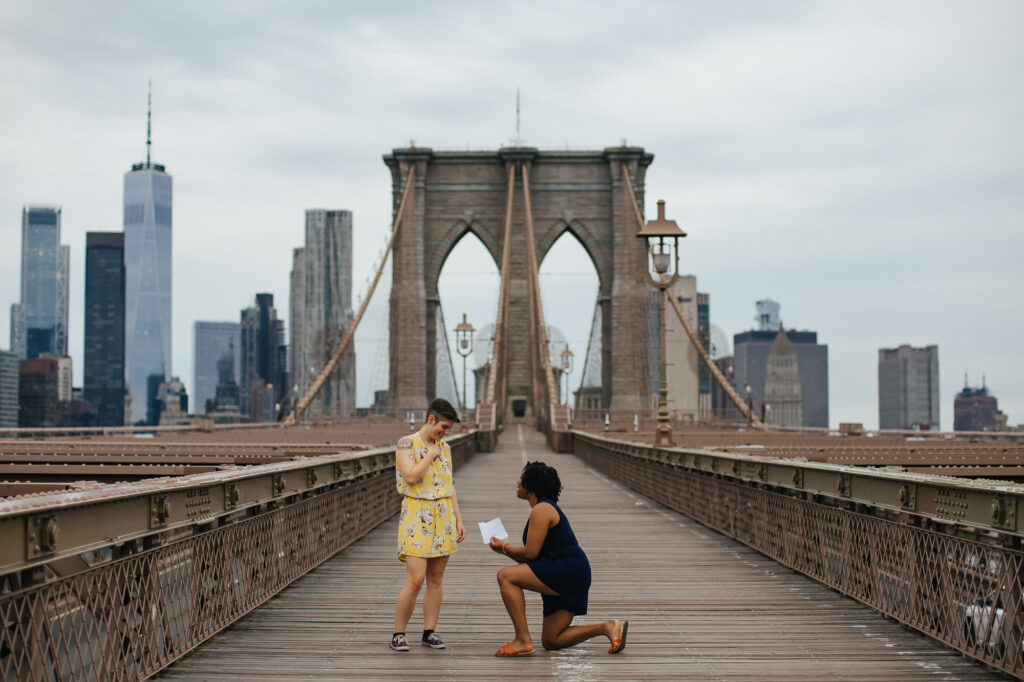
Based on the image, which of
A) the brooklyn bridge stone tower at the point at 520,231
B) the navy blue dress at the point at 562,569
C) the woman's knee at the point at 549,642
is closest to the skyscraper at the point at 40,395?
the brooklyn bridge stone tower at the point at 520,231

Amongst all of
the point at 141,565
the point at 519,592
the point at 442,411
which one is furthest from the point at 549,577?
the point at 141,565

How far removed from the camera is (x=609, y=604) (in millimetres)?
7996

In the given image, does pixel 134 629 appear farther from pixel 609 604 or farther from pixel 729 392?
pixel 729 392

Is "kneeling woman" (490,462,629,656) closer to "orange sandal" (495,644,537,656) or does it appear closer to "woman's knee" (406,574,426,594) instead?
"orange sandal" (495,644,537,656)

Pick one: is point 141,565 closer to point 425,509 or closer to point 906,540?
point 425,509

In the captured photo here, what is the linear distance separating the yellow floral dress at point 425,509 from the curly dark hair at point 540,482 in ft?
1.66

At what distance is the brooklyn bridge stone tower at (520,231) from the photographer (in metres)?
78.4

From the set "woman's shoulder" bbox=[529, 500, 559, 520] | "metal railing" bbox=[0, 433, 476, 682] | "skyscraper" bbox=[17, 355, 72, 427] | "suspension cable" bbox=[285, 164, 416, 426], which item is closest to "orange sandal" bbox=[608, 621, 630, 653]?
"woman's shoulder" bbox=[529, 500, 559, 520]

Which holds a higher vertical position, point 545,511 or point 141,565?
point 545,511

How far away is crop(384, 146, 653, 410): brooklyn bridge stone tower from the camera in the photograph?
78438 mm

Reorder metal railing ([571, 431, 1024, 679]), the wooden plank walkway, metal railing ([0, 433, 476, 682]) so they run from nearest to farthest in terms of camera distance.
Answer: metal railing ([0, 433, 476, 682]) → metal railing ([571, 431, 1024, 679]) → the wooden plank walkway

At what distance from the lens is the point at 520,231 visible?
80.1 meters

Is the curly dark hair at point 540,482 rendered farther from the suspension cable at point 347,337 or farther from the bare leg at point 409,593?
the suspension cable at point 347,337

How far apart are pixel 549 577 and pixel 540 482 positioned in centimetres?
57
